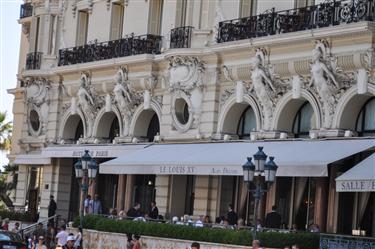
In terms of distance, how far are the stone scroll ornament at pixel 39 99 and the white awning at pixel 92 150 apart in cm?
152

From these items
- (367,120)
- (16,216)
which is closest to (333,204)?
(367,120)

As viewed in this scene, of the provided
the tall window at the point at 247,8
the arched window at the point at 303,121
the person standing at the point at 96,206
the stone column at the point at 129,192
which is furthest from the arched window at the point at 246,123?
the person standing at the point at 96,206

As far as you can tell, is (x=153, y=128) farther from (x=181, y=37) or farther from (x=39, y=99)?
(x=39, y=99)

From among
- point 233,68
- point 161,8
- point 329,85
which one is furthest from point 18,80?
A: point 329,85

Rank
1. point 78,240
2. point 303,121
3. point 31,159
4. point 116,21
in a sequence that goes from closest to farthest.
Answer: point 303,121, point 78,240, point 116,21, point 31,159

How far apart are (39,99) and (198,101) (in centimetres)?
1198

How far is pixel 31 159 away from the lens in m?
50.6

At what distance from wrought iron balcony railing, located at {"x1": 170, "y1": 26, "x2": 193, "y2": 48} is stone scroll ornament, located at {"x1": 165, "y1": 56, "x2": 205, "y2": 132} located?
0.67 meters

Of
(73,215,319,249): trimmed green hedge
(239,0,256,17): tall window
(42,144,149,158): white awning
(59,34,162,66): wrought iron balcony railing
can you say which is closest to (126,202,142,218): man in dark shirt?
(73,215,319,249): trimmed green hedge

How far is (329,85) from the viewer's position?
3441 cm

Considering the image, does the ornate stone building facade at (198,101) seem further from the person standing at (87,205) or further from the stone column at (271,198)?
the person standing at (87,205)

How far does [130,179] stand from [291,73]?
10764 millimetres

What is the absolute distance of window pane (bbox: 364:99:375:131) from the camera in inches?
1344

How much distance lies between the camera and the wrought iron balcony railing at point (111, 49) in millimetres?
43594
